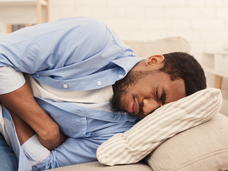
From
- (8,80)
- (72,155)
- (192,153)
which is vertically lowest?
(72,155)

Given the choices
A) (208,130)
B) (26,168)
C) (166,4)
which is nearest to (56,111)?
(26,168)

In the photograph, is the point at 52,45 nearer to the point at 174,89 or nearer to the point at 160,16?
the point at 174,89

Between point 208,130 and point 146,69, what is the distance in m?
0.28

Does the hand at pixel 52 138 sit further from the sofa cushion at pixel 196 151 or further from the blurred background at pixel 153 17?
the blurred background at pixel 153 17

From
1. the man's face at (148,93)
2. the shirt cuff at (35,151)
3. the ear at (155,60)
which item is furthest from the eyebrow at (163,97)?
the shirt cuff at (35,151)

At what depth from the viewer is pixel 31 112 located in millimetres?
896

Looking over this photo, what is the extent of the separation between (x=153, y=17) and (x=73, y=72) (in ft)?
4.68

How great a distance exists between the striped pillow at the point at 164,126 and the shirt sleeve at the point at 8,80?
0.29 meters

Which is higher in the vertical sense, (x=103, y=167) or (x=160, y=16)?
Result: (x=160, y=16)

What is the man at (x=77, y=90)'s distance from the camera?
91 cm

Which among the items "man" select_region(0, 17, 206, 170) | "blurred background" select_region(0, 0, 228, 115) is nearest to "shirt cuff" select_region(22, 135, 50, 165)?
"man" select_region(0, 17, 206, 170)

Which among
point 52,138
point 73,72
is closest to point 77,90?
point 73,72

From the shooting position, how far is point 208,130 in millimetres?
809

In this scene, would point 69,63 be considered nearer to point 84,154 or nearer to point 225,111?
point 84,154
